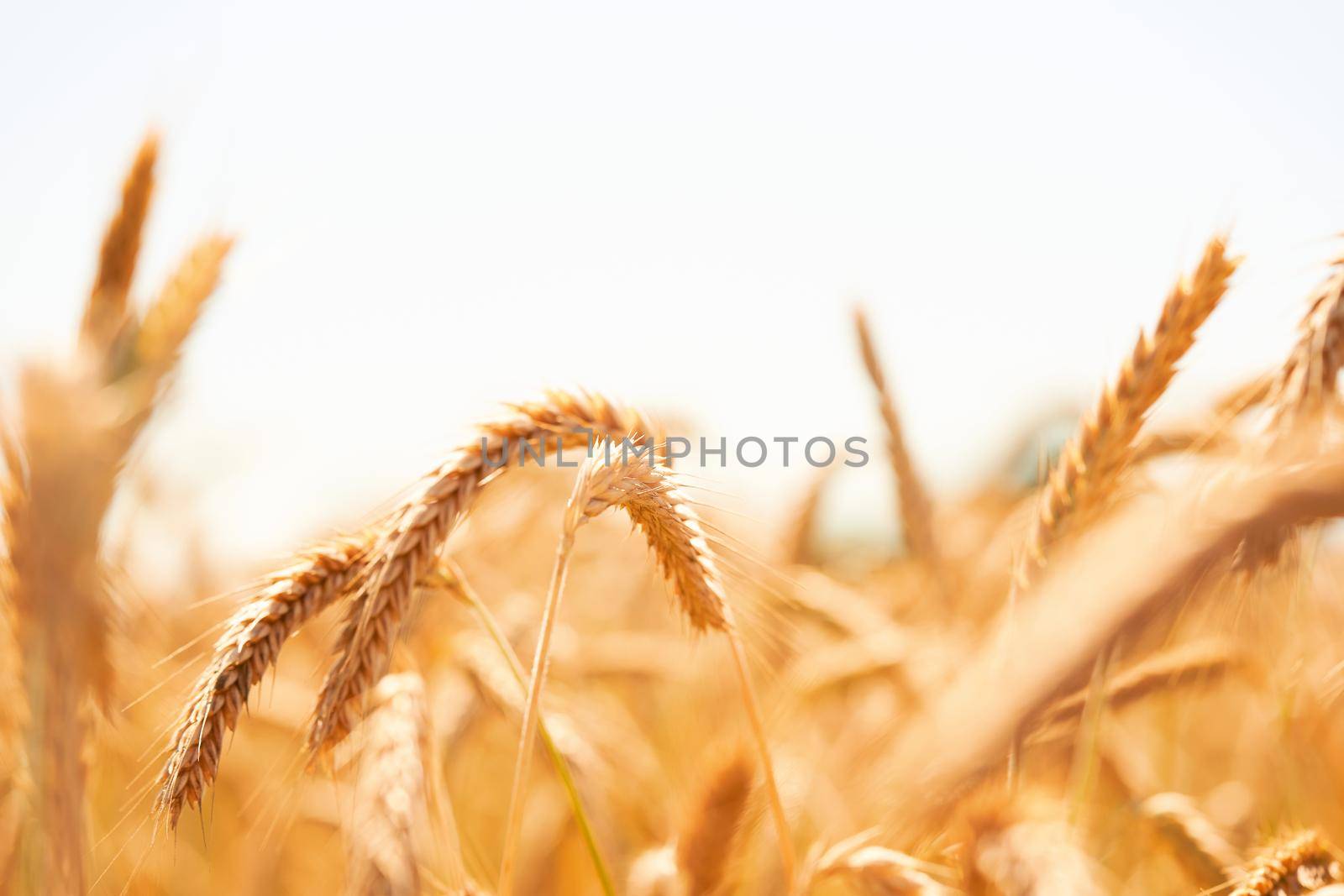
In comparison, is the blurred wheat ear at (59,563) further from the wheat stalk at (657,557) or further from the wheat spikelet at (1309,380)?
the wheat spikelet at (1309,380)

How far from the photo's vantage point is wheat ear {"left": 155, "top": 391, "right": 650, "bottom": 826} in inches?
38.7

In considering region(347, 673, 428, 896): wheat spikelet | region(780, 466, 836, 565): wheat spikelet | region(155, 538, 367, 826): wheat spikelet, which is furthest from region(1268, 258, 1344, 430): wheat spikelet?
region(780, 466, 836, 565): wheat spikelet

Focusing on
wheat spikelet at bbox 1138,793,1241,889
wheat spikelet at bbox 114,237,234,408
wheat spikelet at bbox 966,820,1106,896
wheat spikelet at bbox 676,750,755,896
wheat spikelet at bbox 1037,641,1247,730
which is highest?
wheat spikelet at bbox 114,237,234,408

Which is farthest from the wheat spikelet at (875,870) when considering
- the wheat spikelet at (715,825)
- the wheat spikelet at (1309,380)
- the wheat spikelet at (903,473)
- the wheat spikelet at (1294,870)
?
the wheat spikelet at (903,473)

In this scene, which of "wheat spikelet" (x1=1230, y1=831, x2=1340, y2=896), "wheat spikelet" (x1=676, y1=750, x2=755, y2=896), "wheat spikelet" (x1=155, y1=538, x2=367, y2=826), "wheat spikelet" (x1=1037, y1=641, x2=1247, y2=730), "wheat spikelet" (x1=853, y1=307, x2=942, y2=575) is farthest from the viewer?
"wheat spikelet" (x1=853, y1=307, x2=942, y2=575)

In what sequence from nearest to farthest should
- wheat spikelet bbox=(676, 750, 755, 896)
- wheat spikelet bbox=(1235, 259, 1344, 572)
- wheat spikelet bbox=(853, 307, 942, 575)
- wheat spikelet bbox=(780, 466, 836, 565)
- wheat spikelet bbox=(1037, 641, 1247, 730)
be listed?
wheat spikelet bbox=(1235, 259, 1344, 572) → wheat spikelet bbox=(676, 750, 755, 896) → wheat spikelet bbox=(1037, 641, 1247, 730) → wheat spikelet bbox=(853, 307, 942, 575) → wheat spikelet bbox=(780, 466, 836, 565)

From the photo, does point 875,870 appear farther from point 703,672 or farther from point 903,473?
point 703,672

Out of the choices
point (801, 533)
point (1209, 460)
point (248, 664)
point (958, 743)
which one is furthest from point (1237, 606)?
point (801, 533)

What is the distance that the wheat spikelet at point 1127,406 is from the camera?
4.71 feet

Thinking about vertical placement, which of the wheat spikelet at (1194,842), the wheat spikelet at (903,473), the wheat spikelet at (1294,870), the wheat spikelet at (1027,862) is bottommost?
the wheat spikelet at (1194,842)

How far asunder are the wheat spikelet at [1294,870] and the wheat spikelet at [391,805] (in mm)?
1186

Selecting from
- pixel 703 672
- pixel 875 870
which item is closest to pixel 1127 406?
pixel 875 870

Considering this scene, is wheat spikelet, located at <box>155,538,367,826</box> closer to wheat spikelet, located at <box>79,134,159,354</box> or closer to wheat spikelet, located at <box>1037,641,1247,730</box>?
wheat spikelet, located at <box>79,134,159,354</box>

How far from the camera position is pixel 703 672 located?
2.88 meters
